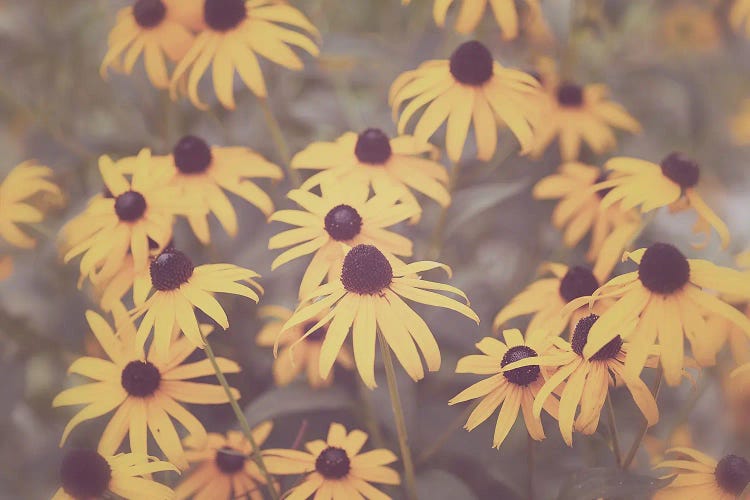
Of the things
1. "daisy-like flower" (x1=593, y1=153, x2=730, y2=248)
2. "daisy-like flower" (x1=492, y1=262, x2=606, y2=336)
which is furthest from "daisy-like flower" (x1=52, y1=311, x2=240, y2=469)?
"daisy-like flower" (x1=593, y1=153, x2=730, y2=248)

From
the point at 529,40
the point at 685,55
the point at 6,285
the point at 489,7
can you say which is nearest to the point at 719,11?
the point at 685,55

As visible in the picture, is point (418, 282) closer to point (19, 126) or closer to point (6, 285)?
point (6, 285)

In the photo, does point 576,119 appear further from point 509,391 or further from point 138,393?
point 138,393

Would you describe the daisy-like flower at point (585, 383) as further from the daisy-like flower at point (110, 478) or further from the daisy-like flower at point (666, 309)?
the daisy-like flower at point (110, 478)

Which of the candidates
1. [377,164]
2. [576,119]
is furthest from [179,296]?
[576,119]

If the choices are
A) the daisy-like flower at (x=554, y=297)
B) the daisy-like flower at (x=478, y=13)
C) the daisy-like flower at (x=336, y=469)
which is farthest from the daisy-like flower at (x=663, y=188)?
the daisy-like flower at (x=336, y=469)

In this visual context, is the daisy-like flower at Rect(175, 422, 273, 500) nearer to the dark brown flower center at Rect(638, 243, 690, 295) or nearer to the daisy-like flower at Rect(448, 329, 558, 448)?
the daisy-like flower at Rect(448, 329, 558, 448)

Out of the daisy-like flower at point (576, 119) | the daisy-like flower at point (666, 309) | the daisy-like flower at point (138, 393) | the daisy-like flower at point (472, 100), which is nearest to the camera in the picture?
the daisy-like flower at point (666, 309)
